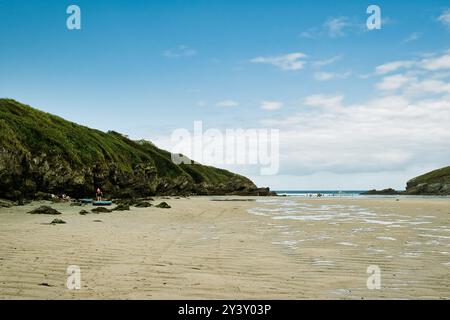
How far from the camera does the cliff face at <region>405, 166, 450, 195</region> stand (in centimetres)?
11904

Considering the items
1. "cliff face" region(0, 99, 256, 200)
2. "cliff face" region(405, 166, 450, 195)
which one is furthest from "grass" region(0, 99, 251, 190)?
"cliff face" region(405, 166, 450, 195)

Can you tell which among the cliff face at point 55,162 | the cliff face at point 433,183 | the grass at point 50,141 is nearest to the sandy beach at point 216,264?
the cliff face at point 55,162

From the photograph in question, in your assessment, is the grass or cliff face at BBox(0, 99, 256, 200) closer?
cliff face at BBox(0, 99, 256, 200)

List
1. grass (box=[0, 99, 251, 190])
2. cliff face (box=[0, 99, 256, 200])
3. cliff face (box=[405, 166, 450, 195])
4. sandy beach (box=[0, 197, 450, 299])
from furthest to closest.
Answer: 1. cliff face (box=[405, 166, 450, 195])
2. grass (box=[0, 99, 251, 190])
3. cliff face (box=[0, 99, 256, 200])
4. sandy beach (box=[0, 197, 450, 299])

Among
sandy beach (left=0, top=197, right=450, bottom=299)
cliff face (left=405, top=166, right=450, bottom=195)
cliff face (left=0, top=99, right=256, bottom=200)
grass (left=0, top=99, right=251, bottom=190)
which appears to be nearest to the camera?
sandy beach (left=0, top=197, right=450, bottom=299)

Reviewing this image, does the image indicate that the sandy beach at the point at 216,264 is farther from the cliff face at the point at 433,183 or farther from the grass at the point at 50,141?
the cliff face at the point at 433,183

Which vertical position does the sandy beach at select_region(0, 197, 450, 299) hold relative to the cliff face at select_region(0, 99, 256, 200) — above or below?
below

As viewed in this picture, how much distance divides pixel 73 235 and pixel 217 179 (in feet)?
408

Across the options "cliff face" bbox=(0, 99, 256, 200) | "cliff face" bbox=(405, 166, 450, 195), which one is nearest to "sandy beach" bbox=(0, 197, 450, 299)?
"cliff face" bbox=(0, 99, 256, 200)

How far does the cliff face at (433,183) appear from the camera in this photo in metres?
119

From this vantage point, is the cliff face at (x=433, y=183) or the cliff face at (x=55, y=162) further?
the cliff face at (x=433, y=183)

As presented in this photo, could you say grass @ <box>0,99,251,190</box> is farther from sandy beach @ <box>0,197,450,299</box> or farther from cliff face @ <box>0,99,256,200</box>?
sandy beach @ <box>0,197,450,299</box>

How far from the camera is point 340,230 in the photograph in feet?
54.8

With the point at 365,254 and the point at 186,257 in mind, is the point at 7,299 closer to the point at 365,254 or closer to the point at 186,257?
the point at 186,257
